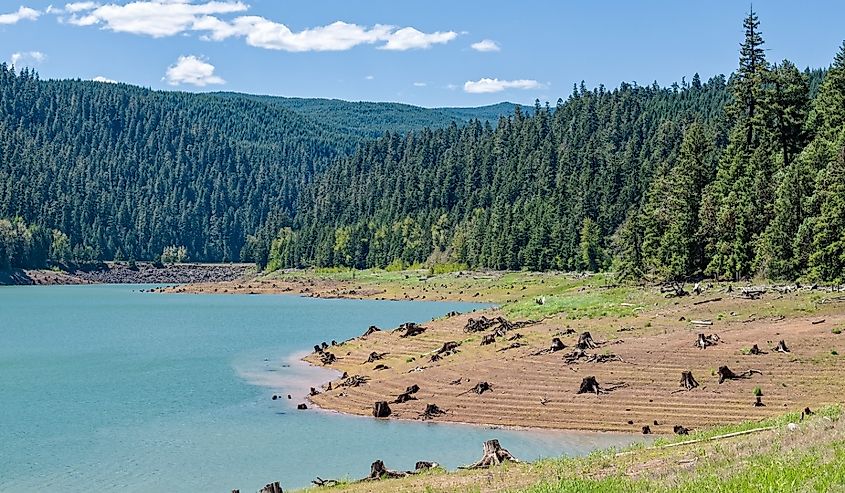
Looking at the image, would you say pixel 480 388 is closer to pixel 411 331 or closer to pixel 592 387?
pixel 592 387

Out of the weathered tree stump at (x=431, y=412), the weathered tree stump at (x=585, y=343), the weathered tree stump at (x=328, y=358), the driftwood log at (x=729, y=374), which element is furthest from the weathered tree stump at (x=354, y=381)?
the driftwood log at (x=729, y=374)

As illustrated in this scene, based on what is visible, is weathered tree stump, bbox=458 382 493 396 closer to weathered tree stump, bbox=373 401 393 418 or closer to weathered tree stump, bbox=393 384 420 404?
weathered tree stump, bbox=393 384 420 404

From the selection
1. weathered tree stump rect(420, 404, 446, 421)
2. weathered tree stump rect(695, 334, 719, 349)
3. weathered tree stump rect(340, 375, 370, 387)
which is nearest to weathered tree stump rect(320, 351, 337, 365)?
weathered tree stump rect(340, 375, 370, 387)

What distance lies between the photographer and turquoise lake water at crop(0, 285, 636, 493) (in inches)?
1328

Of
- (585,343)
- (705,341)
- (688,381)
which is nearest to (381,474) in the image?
(688,381)

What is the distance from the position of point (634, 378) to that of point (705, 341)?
5793 millimetres

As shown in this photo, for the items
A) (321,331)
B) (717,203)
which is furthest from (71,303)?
(717,203)

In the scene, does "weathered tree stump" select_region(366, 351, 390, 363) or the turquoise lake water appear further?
"weathered tree stump" select_region(366, 351, 390, 363)

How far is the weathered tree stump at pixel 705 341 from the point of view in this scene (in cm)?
4700

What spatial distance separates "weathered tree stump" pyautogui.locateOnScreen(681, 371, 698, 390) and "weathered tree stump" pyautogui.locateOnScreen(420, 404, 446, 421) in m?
10.1

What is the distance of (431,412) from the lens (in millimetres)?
42500

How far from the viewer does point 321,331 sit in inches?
3664

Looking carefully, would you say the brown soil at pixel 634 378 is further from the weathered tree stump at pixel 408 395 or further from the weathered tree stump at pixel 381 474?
the weathered tree stump at pixel 381 474

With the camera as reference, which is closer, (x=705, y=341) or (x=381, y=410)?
(x=381, y=410)
